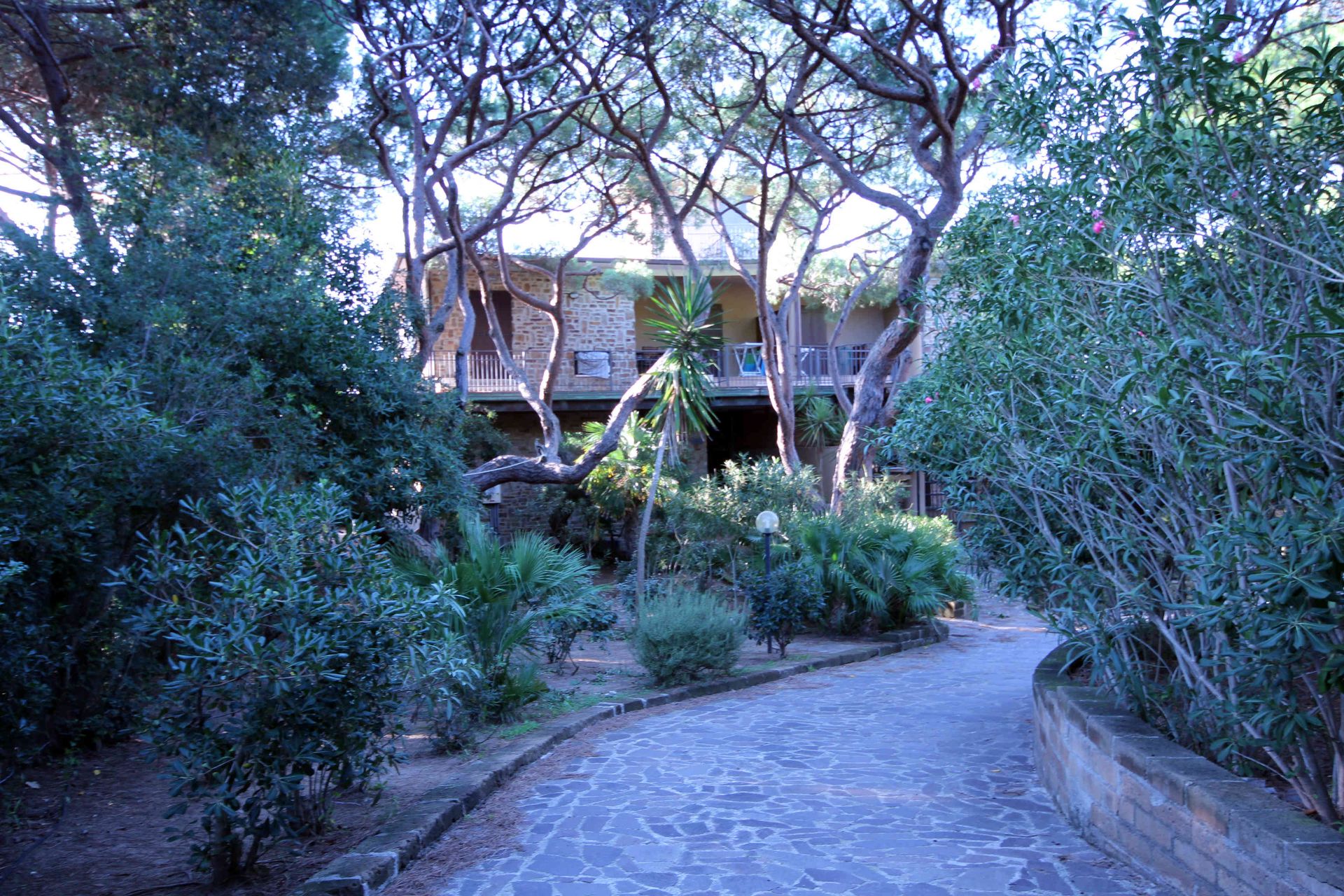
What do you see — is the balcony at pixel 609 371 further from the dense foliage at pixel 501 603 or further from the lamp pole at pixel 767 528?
the dense foliage at pixel 501 603

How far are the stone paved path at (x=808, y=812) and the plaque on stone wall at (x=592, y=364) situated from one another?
48.1 ft

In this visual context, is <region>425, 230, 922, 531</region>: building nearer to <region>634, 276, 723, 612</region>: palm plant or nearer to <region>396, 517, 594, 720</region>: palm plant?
<region>634, 276, 723, 612</region>: palm plant

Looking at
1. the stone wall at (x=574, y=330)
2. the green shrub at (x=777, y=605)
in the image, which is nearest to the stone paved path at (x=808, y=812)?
the green shrub at (x=777, y=605)

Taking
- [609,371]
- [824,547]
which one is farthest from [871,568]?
[609,371]

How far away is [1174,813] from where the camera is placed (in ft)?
13.0

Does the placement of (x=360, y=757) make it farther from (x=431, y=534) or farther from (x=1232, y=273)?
(x=431, y=534)

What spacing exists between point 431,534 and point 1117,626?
727 cm

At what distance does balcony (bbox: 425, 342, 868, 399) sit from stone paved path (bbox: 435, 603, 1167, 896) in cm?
1358

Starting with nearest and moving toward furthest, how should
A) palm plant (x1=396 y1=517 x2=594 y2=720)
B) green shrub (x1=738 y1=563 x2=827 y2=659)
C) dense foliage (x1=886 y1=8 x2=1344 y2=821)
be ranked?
dense foliage (x1=886 y1=8 x2=1344 y2=821) < palm plant (x1=396 y1=517 x2=594 y2=720) < green shrub (x1=738 y1=563 x2=827 y2=659)

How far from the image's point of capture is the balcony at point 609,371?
21344mm

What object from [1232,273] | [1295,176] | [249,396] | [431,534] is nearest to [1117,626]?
[1232,273]

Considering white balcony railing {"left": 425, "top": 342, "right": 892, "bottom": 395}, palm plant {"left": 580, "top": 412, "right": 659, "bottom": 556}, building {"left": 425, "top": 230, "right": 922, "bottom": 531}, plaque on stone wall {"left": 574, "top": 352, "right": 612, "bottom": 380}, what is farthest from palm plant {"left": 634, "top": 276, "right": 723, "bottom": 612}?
plaque on stone wall {"left": 574, "top": 352, "right": 612, "bottom": 380}

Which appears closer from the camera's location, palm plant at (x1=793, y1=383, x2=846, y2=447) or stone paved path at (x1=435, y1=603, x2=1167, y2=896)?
stone paved path at (x1=435, y1=603, x2=1167, y2=896)

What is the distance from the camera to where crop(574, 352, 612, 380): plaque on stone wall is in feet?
74.5
